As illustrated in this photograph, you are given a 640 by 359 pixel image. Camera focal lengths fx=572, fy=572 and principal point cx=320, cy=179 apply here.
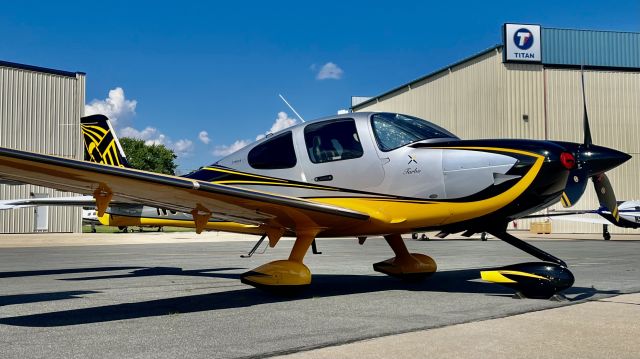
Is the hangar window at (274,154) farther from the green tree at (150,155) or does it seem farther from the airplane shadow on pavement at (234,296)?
the green tree at (150,155)

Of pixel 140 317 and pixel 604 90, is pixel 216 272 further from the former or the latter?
pixel 604 90

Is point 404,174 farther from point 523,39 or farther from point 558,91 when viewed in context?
point 558,91

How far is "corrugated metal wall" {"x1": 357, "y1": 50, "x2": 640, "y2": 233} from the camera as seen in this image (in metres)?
42.9

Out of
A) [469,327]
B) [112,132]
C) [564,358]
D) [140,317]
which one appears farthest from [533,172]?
[112,132]

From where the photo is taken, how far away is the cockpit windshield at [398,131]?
7.63m

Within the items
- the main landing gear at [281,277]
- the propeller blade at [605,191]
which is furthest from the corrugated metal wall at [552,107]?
the main landing gear at [281,277]

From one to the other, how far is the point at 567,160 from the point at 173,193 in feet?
15.0

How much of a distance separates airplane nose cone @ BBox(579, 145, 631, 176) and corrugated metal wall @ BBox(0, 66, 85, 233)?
3597 cm

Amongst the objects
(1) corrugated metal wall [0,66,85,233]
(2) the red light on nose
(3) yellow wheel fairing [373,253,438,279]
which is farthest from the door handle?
(1) corrugated metal wall [0,66,85,233]

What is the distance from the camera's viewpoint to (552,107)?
4356 cm

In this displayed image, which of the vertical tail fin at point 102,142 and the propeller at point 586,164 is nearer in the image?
the propeller at point 586,164

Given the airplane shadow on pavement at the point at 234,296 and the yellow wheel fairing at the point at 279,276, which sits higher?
the yellow wheel fairing at the point at 279,276

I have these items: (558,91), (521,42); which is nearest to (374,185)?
(521,42)

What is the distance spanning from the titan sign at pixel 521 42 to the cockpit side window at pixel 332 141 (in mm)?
37234
